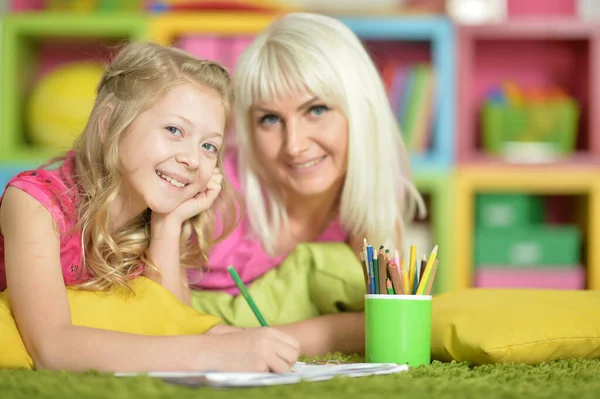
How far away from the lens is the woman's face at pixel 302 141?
4.97ft

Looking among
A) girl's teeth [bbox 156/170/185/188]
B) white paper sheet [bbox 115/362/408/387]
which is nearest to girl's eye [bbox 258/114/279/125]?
girl's teeth [bbox 156/170/185/188]

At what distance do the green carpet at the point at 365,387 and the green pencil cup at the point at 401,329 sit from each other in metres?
0.06

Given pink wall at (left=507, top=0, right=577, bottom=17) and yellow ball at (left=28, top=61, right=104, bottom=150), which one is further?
pink wall at (left=507, top=0, right=577, bottom=17)

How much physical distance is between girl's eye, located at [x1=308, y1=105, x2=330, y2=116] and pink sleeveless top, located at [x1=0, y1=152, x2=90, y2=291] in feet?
1.63

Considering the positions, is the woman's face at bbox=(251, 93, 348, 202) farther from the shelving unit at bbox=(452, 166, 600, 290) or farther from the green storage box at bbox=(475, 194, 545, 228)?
A: the green storage box at bbox=(475, 194, 545, 228)

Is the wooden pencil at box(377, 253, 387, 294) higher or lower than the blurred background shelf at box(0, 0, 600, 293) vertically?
Result: lower

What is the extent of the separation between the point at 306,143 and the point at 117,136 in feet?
1.56

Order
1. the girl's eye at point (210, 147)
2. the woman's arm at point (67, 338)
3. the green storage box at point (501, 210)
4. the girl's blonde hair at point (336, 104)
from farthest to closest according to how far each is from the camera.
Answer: the green storage box at point (501, 210) → the girl's blonde hair at point (336, 104) → the girl's eye at point (210, 147) → the woman's arm at point (67, 338)

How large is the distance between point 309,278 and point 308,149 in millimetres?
261

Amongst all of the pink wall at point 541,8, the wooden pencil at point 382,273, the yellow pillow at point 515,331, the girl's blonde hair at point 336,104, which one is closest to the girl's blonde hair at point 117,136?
the girl's blonde hair at point 336,104

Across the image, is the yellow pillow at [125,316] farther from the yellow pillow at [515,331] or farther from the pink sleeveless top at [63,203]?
the yellow pillow at [515,331]

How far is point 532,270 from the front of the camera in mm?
2473

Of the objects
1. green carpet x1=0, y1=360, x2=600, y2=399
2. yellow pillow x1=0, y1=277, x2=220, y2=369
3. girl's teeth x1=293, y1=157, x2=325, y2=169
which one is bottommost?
green carpet x1=0, y1=360, x2=600, y2=399

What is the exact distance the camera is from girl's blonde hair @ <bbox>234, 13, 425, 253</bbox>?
1.49 m
